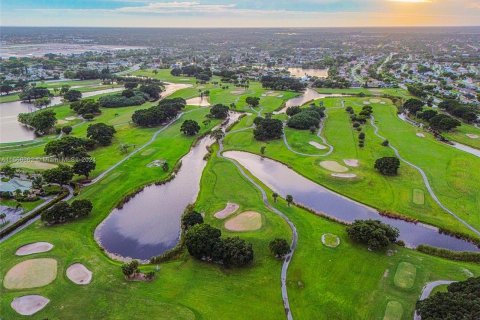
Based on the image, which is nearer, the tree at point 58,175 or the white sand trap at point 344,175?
the tree at point 58,175

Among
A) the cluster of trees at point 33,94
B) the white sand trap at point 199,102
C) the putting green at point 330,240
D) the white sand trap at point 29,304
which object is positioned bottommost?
the putting green at point 330,240

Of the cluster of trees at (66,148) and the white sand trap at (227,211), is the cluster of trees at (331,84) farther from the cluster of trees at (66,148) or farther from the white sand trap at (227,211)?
the white sand trap at (227,211)

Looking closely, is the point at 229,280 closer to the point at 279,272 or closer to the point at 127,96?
the point at 279,272

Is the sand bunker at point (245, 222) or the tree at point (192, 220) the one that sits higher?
the tree at point (192, 220)

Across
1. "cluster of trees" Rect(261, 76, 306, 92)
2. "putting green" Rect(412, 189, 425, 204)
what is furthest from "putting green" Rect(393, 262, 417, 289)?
"cluster of trees" Rect(261, 76, 306, 92)

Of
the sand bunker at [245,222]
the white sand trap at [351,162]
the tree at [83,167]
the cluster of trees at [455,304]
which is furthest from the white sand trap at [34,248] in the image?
the white sand trap at [351,162]

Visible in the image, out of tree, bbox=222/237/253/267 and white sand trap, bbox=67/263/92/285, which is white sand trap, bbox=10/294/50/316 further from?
tree, bbox=222/237/253/267

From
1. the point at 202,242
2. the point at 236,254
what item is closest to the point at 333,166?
the point at 236,254

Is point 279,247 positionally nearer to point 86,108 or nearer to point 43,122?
point 43,122
